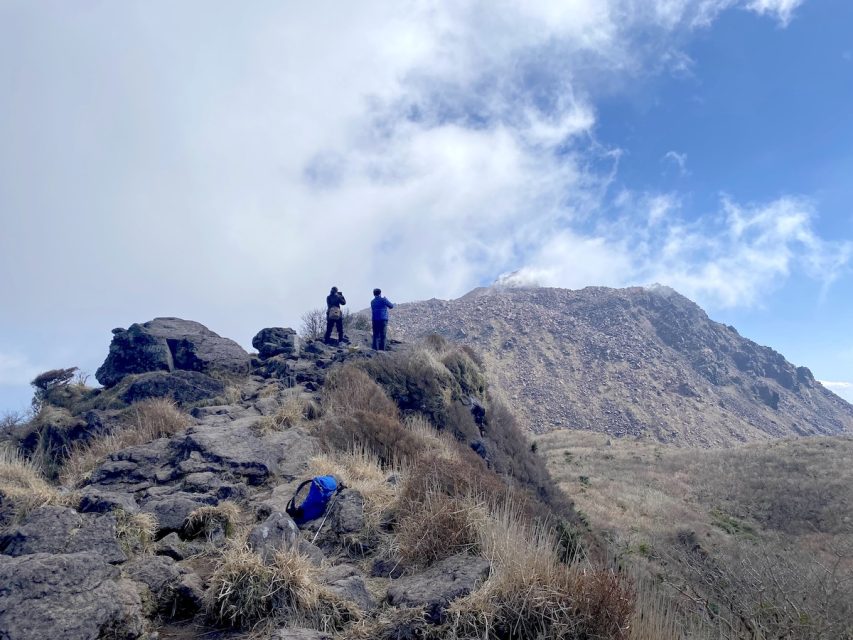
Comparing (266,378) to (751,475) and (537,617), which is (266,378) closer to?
(537,617)

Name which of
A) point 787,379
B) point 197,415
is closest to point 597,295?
point 787,379

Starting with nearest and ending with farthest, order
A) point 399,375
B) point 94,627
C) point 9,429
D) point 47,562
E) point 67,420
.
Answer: point 94,627 < point 47,562 < point 67,420 < point 9,429 < point 399,375

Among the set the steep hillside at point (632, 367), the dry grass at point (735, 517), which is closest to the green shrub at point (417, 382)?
the dry grass at point (735, 517)

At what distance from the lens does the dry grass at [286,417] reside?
10.3 meters

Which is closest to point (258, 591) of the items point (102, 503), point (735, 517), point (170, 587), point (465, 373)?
point (170, 587)

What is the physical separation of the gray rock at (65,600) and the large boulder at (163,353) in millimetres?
13185

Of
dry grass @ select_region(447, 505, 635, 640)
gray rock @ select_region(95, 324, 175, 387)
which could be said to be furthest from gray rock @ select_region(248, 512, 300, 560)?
gray rock @ select_region(95, 324, 175, 387)

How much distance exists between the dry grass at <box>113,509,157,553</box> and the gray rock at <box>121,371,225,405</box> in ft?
28.8

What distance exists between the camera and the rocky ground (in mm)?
3613

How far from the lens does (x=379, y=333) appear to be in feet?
59.2

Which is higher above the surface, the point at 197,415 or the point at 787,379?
the point at 787,379

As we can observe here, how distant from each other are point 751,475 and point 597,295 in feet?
255

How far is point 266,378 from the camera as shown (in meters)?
15.7

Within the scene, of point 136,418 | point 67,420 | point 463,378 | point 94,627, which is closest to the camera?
point 94,627
